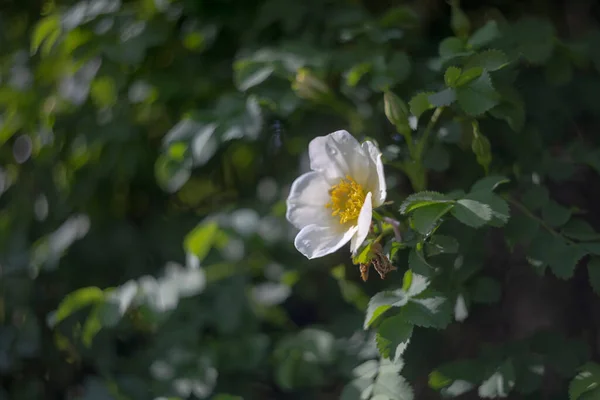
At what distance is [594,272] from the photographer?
962mm

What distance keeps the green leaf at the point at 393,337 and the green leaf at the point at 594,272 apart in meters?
0.30

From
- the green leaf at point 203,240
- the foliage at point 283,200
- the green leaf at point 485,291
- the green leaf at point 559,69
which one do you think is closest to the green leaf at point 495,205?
the foliage at point 283,200

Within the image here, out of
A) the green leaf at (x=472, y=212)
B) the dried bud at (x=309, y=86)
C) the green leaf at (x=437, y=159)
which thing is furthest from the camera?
the dried bud at (x=309, y=86)

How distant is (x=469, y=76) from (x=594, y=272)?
36 cm

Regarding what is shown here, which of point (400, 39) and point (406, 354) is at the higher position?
point (400, 39)

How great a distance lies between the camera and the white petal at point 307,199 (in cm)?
102

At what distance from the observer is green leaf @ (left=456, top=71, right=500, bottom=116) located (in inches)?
36.9

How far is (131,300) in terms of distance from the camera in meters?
1.24

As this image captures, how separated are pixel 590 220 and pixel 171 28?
1.02 m

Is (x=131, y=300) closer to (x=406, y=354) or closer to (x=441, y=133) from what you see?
(x=406, y=354)

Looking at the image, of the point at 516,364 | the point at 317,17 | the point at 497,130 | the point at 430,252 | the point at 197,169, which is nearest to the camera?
the point at 430,252

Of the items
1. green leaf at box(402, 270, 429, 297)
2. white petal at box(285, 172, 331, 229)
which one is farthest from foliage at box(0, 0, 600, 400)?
white petal at box(285, 172, 331, 229)

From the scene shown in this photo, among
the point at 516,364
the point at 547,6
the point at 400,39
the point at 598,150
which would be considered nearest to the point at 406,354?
the point at 516,364

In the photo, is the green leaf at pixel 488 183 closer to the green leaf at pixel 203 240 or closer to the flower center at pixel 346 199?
Answer: the flower center at pixel 346 199
